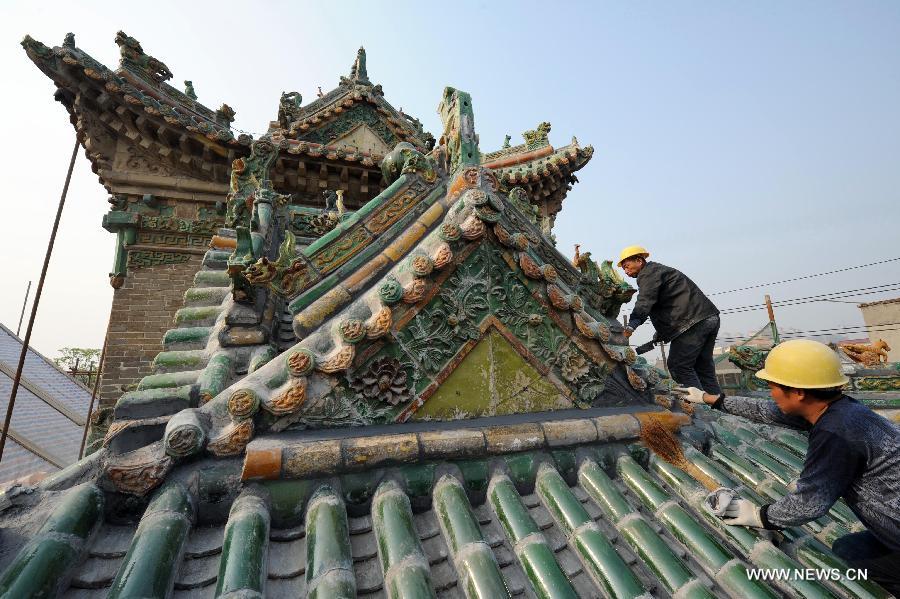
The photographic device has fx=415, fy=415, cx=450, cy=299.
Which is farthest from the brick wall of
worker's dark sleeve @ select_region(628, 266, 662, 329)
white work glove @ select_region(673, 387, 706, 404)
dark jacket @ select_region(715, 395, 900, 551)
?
dark jacket @ select_region(715, 395, 900, 551)

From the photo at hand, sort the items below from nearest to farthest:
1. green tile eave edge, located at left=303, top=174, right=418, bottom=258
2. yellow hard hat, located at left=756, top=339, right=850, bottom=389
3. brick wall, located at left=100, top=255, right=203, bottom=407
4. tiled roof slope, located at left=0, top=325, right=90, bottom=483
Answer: yellow hard hat, located at left=756, top=339, right=850, bottom=389 < green tile eave edge, located at left=303, top=174, right=418, bottom=258 < tiled roof slope, located at left=0, top=325, right=90, bottom=483 < brick wall, located at left=100, top=255, right=203, bottom=407

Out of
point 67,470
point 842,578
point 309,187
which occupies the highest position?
point 309,187

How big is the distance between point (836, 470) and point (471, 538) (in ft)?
6.48

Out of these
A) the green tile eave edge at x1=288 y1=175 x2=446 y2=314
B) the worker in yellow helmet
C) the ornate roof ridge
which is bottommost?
the worker in yellow helmet

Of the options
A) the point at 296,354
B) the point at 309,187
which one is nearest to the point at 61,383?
the point at 309,187

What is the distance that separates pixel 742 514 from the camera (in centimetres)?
238

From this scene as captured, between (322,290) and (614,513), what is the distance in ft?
10.1

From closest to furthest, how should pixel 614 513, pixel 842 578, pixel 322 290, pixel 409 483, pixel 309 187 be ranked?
pixel 842 578 < pixel 409 483 < pixel 614 513 < pixel 322 290 < pixel 309 187

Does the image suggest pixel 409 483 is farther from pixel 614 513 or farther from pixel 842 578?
pixel 842 578

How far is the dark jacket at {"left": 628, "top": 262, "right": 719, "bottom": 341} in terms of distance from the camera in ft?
18.9

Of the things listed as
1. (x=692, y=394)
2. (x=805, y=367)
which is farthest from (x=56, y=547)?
(x=692, y=394)

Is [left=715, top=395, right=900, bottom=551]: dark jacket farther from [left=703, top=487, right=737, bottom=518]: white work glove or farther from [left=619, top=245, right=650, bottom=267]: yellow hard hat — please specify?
[left=619, top=245, right=650, bottom=267]: yellow hard hat

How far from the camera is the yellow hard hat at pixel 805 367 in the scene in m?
2.32

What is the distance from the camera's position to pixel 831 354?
7.80 feet
